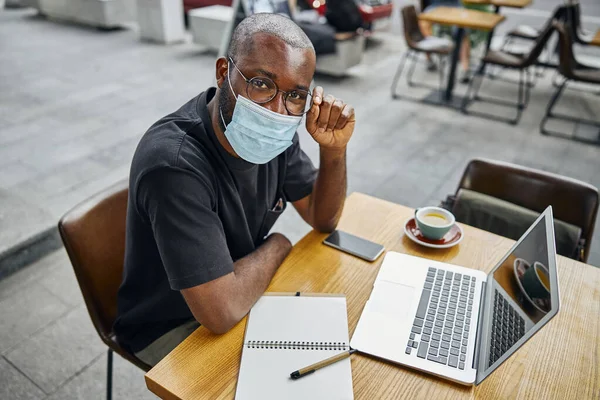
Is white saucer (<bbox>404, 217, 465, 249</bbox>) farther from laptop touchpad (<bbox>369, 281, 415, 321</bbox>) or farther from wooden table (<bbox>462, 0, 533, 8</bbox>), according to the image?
wooden table (<bbox>462, 0, 533, 8</bbox>)

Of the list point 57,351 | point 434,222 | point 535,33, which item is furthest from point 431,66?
point 57,351

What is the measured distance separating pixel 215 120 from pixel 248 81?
138mm

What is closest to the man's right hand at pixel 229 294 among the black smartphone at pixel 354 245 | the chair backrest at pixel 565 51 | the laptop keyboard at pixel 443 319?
the black smartphone at pixel 354 245

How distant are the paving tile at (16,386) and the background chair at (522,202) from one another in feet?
5.44

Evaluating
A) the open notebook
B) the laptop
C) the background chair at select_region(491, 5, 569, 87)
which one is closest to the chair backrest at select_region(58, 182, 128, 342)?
the open notebook

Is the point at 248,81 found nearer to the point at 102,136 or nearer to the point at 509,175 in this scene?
the point at 509,175

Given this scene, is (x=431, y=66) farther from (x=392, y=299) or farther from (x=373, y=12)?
(x=392, y=299)

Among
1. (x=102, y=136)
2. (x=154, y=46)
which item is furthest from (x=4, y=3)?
(x=102, y=136)

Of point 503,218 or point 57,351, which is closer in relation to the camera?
point 503,218

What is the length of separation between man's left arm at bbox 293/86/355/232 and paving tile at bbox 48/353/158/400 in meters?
0.92

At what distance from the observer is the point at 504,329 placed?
0.93m

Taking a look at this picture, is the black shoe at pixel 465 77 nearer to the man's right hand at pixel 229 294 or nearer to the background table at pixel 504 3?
the background table at pixel 504 3

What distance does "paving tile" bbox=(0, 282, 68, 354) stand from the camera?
1.91 meters

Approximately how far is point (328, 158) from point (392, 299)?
47cm
